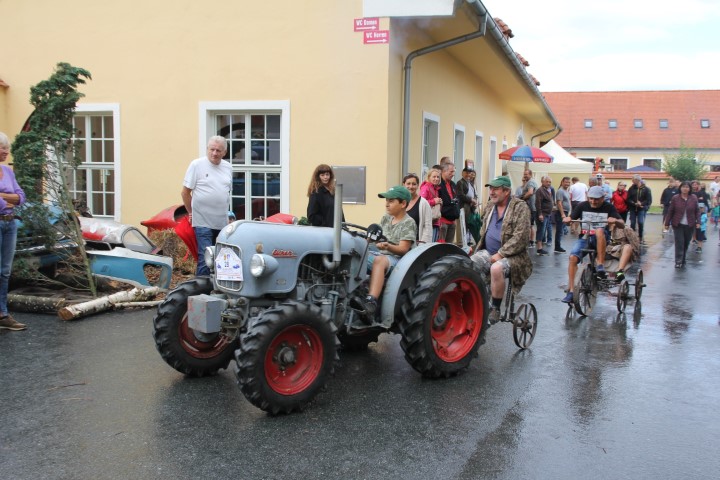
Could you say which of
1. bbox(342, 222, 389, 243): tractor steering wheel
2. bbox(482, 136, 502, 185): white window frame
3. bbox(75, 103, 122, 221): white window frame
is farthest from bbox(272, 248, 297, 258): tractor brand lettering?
bbox(482, 136, 502, 185): white window frame

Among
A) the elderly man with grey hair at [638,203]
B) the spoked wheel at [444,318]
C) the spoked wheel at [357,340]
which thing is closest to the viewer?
the spoked wheel at [444,318]

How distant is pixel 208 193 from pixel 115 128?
5.13 meters

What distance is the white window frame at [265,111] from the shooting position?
1092cm

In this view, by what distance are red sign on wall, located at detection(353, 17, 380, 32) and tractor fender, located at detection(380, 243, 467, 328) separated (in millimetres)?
5370

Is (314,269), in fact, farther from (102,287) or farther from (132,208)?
(132,208)

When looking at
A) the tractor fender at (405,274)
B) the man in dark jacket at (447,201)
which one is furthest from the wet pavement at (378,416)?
the man in dark jacket at (447,201)

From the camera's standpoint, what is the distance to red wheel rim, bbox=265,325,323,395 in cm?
450

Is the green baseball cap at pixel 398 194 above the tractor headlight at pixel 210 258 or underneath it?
above

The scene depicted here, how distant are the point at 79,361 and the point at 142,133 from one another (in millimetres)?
6603

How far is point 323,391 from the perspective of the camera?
15.6 feet

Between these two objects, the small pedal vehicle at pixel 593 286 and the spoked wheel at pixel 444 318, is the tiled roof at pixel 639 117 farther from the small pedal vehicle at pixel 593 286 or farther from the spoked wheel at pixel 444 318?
the spoked wheel at pixel 444 318

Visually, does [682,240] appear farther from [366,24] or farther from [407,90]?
[366,24]

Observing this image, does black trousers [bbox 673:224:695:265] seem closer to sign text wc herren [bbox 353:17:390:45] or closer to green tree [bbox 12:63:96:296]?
sign text wc herren [bbox 353:17:390:45]

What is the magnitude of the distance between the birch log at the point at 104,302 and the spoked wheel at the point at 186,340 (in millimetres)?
2555
